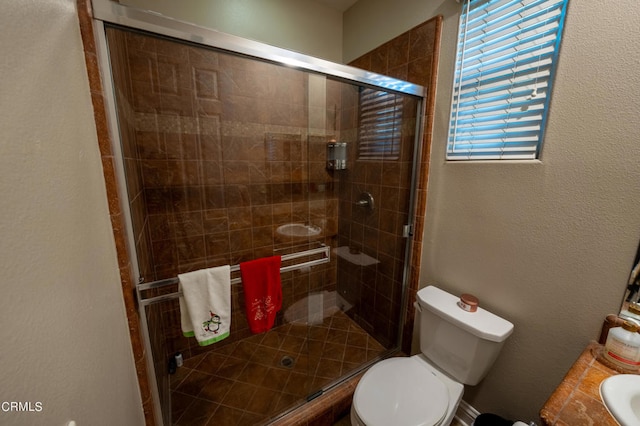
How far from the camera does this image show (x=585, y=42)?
0.90 m

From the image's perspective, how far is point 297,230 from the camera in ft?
6.43

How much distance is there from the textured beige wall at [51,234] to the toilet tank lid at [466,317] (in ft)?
4.42

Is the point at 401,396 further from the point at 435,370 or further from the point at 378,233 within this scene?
the point at 378,233

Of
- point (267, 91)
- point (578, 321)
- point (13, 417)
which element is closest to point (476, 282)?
point (578, 321)

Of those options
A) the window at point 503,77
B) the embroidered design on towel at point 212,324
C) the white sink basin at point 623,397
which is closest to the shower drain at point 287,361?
the embroidered design on towel at point 212,324

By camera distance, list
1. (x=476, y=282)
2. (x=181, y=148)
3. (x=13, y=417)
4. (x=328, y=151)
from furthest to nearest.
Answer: (x=328, y=151), (x=181, y=148), (x=476, y=282), (x=13, y=417)

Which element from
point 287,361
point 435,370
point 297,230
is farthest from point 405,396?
point 297,230

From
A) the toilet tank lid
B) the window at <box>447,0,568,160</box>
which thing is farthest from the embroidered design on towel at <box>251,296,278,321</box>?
the window at <box>447,0,568,160</box>

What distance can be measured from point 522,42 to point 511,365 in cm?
155

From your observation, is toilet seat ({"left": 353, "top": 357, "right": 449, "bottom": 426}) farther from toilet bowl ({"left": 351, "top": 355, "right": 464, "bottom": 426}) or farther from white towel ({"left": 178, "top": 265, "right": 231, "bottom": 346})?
white towel ({"left": 178, "top": 265, "right": 231, "bottom": 346})

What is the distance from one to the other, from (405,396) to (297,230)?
1254mm

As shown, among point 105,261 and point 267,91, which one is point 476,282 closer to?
point 105,261

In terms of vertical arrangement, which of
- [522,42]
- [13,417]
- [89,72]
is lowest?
[13,417]

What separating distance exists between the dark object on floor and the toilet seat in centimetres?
32
